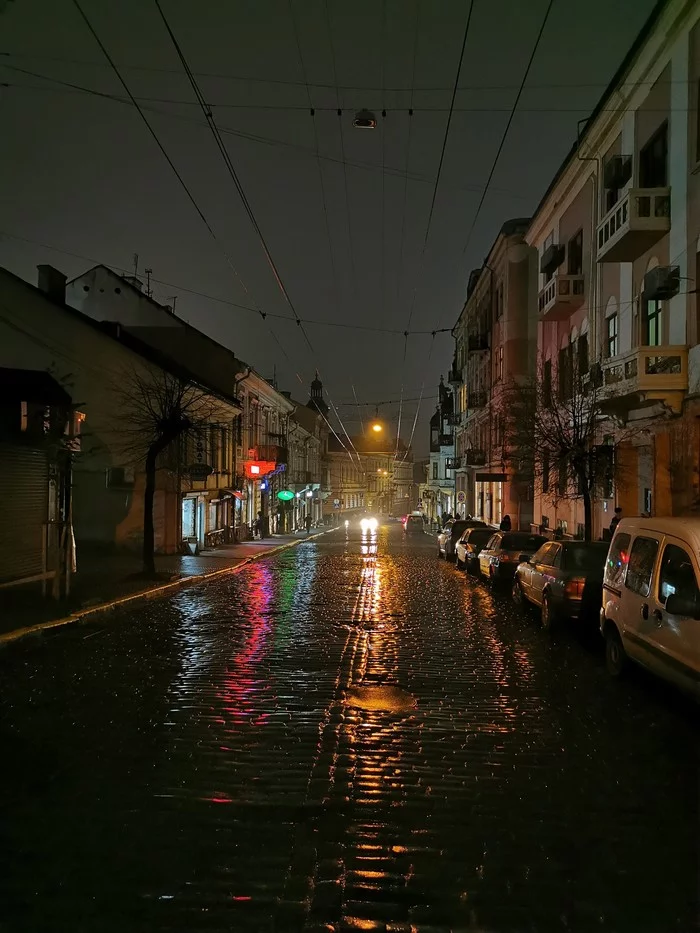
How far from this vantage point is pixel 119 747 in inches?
234

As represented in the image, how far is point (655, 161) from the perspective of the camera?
742 inches

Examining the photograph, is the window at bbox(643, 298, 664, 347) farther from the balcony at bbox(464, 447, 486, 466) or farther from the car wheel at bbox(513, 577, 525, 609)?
the balcony at bbox(464, 447, 486, 466)

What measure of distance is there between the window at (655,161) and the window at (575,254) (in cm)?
635

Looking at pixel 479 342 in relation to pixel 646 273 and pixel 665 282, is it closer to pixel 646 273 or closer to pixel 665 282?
pixel 646 273

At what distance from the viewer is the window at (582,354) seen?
2182 cm

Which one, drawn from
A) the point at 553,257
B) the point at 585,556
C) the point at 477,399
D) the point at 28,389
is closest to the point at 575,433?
the point at 585,556

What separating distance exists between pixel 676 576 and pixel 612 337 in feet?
55.7

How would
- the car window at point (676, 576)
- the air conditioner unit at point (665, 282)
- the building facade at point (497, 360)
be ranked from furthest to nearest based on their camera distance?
the building facade at point (497, 360), the air conditioner unit at point (665, 282), the car window at point (676, 576)

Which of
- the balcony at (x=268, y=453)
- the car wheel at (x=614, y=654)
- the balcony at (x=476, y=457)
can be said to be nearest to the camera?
the car wheel at (x=614, y=654)

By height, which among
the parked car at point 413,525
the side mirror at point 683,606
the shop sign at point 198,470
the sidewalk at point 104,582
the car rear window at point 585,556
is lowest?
the parked car at point 413,525

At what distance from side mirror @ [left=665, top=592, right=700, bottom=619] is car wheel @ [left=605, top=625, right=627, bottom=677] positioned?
7.12ft

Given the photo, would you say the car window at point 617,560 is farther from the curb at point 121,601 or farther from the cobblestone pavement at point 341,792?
the curb at point 121,601

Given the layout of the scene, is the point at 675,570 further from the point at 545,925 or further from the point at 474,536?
the point at 474,536

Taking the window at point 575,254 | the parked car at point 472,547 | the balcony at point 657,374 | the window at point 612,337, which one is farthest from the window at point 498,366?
the balcony at point 657,374
